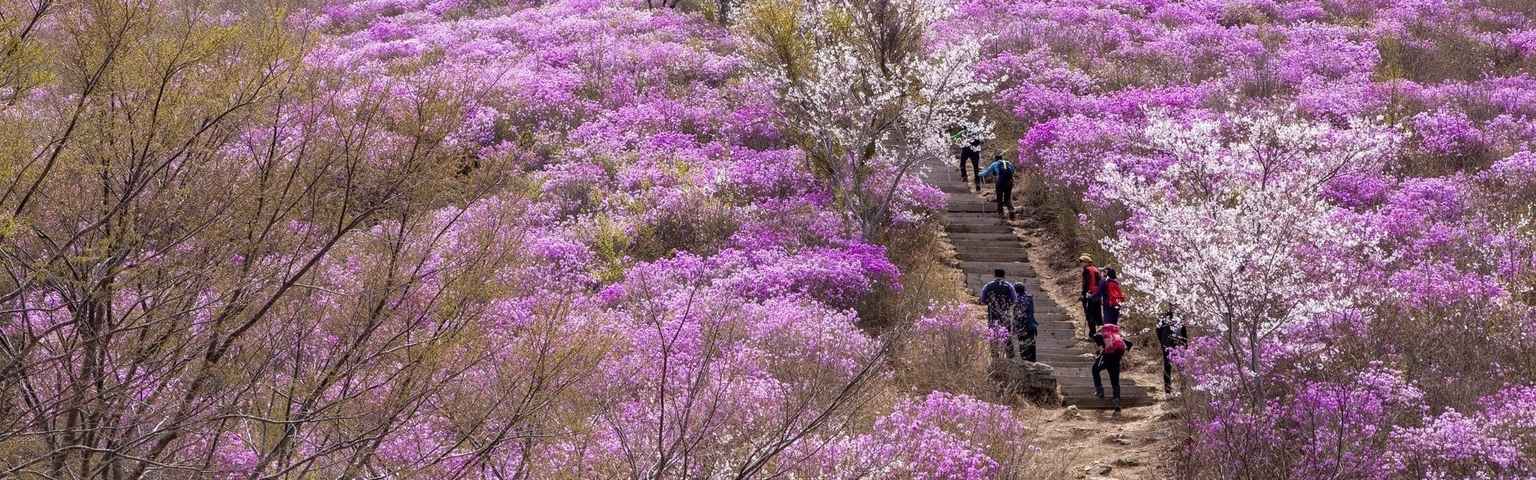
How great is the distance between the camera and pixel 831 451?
10156mm

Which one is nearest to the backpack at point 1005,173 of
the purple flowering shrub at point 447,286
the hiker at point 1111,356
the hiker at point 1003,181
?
the hiker at point 1003,181

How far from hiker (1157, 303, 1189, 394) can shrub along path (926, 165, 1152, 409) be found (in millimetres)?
313

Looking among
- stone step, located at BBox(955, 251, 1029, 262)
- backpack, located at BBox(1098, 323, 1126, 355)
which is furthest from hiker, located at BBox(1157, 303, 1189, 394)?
stone step, located at BBox(955, 251, 1029, 262)

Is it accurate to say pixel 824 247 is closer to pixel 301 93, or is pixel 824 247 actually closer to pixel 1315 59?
pixel 301 93

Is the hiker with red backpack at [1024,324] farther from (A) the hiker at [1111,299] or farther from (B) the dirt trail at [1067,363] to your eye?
(A) the hiker at [1111,299]

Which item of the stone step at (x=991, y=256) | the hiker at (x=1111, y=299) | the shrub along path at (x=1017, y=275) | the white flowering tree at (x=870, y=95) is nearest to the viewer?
the hiker at (x=1111, y=299)

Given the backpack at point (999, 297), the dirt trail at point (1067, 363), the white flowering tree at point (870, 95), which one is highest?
the white flowering tree at point (870, 95)

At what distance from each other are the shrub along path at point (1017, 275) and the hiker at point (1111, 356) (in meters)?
0.16

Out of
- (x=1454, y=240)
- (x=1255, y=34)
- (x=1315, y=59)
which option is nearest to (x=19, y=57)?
(x=1454, y=240)

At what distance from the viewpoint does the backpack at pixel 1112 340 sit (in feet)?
43.0

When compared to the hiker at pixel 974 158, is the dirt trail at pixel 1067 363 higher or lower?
lower

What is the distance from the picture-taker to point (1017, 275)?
1839 centimetres

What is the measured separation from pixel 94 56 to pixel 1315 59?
25708mm

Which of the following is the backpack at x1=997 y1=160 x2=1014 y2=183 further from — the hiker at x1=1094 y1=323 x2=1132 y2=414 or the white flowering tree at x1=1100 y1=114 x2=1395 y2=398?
the hiker at x1=1094 y1=323 x2=1132 y2=414
